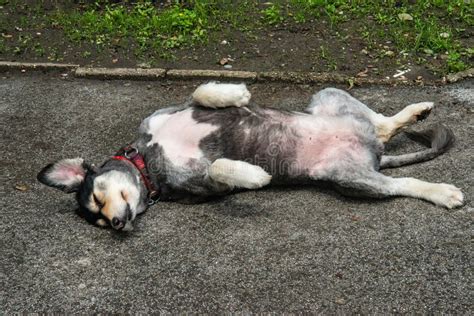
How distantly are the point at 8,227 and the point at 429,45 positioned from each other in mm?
4653

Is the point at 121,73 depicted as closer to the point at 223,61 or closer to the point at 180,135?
the point at 223,61

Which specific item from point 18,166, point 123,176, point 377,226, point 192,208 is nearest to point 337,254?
point 377,226

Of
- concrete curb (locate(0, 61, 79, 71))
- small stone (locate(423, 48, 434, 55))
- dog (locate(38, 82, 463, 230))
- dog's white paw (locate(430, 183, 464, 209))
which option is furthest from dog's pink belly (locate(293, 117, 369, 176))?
concrete curb (locate(0, 61, 79, 71))

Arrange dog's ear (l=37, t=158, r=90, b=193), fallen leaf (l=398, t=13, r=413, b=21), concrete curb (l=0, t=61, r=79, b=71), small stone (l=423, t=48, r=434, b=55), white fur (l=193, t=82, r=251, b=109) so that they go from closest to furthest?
dog's ear (l=37, t=158, r=90, b=193) < white fur (l=193, t=82, r=251, b=109) < small stone (l=423, t=48, r=434, b=55) < concrete curb (l=0, t=61, r=79, b=71) < fallen leaf (l=398, t=13, r=413, b=21)

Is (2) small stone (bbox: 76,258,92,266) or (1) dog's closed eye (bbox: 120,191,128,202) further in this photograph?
(1) dog's closed eye (bbox: 120,191,128,202)

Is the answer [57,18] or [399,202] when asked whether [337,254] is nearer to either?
[399,202]

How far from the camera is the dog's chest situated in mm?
4188

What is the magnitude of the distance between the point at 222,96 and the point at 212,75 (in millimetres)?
1765

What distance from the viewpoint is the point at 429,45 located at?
6.23m

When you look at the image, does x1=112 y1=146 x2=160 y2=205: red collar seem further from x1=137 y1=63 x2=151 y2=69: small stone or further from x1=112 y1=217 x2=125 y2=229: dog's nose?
x1=137 y1=63 x2=151 y2=69: small stone

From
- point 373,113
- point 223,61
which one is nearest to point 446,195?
point 373,113

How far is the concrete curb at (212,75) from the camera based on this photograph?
18.8ft

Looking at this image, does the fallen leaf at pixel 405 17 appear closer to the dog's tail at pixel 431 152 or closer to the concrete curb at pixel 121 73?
the dog's tail at pixel 431 152

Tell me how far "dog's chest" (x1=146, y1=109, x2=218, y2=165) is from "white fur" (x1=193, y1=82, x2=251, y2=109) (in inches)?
6.6
